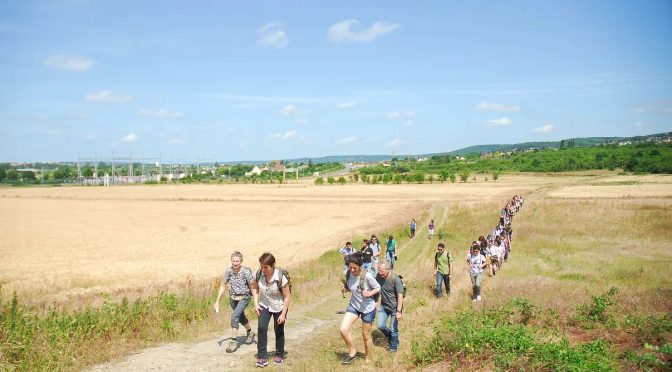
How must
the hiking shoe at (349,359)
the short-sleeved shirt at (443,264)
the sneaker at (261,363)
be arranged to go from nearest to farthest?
1. the sneaker at (261,363)
2. the hiking shoe at (349,359)
3. the short-sleeved shirt at (443,264)

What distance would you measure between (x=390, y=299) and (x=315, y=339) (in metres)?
2.16

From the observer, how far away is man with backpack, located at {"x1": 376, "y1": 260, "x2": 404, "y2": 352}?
26.7 ft

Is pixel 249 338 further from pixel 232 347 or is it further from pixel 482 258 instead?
pixel 482 258

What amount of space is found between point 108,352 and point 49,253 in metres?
24.0

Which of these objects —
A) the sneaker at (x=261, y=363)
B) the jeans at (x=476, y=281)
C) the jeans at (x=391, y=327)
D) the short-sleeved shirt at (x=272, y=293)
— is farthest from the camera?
the jeans at (x=476, y=281)

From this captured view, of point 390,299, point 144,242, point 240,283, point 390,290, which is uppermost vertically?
point 240,283

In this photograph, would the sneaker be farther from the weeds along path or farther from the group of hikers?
the weeds along path

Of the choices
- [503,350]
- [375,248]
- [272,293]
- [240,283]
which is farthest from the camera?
[375,248]

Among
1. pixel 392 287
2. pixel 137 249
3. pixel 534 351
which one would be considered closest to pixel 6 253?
pixel 137 249

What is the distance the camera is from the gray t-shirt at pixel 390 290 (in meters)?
8.26

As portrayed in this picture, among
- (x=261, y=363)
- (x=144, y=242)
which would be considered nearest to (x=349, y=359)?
(x=261, y=363)

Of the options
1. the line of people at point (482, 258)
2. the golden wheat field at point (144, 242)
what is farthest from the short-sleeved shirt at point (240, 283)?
the golden wheat field at point (144, 242)

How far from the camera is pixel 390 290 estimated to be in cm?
834

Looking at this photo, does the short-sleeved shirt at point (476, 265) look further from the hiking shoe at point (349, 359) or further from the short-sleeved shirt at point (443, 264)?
the hiking shoe at point (349, 359)
